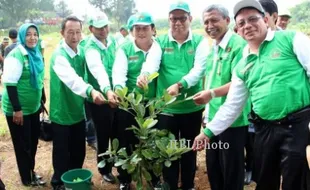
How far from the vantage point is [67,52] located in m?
3.16

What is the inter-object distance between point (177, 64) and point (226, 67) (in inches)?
21.3

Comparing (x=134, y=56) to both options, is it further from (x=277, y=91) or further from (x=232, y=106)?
(x=277, y=91)

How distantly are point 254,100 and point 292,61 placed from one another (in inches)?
13.4

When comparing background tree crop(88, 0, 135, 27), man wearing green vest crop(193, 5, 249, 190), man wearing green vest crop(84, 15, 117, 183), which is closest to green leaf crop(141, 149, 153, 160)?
man wearing green vest crop(193, 5, 249, 190)

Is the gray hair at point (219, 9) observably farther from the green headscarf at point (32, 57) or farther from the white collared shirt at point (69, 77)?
the green headscarf at point (32, 57)

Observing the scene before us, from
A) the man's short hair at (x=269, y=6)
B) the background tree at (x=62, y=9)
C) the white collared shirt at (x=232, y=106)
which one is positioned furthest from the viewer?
the background tree at (x=62, y=9)

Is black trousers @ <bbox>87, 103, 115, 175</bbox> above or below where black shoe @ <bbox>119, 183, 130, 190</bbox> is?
above

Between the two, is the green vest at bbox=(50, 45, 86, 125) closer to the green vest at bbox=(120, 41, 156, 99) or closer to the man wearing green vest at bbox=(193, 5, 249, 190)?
the green vest at bbox=(120, 41, 156, 99)

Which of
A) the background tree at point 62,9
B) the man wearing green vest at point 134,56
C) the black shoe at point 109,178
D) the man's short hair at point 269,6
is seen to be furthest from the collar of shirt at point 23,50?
the background tree at point 62,9

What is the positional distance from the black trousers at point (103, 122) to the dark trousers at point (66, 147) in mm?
159

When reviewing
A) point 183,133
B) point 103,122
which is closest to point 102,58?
point 103,122

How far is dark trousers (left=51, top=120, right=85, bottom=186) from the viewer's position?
3.32 meters

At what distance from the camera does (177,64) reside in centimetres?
298

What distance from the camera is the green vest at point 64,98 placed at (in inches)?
125
